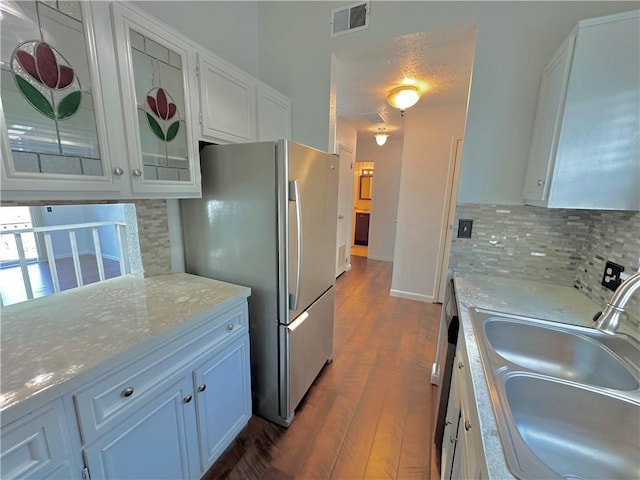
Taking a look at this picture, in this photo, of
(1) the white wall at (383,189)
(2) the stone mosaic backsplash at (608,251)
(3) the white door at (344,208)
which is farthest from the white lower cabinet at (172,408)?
(1) the white wall at (383,189)

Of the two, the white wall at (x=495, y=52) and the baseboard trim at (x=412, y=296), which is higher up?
the white wall at (x=495, y=52)

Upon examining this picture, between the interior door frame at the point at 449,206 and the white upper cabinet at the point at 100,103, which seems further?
the interior door frame at the point at 449,206

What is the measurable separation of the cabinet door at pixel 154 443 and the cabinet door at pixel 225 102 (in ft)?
4.26

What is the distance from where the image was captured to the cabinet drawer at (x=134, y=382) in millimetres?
817

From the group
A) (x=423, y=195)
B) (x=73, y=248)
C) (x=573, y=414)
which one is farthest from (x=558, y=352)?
(x=73, y=248)

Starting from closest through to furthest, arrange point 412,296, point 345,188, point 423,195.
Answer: point 423,195
point 412,296
point 345,188

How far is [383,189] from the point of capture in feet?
17.0

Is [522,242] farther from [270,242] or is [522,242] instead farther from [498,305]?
[270,242]

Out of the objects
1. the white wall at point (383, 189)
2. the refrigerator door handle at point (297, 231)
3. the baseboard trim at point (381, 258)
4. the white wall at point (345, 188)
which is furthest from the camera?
the baseboard trim at point (381, 258)

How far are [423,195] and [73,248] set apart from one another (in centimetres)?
338

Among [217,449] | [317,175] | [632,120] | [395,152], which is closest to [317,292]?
[317,175]

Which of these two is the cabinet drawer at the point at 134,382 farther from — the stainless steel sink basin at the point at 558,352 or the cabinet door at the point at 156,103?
the stainless steel sink basin at the point at 558,352

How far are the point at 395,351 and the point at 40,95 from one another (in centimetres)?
270

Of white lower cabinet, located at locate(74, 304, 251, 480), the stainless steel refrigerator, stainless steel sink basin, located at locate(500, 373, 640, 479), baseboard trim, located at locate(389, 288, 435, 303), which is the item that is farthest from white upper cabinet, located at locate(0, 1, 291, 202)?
baseboard trim, located at locate(389, 288, 435, 303)
